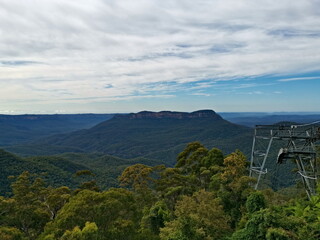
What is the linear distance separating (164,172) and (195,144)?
25.0 feet

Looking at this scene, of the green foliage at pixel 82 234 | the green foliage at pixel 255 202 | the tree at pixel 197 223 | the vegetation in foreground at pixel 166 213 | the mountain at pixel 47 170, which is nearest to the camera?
the green foliage at pixel 82 234

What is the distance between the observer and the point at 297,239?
15.8 m

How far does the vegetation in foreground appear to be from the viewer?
16.3m

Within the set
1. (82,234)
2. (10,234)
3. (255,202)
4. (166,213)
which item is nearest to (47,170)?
(10,234)

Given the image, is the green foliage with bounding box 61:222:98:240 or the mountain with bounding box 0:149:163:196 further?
the mountain with bounding box 0:149:163:196

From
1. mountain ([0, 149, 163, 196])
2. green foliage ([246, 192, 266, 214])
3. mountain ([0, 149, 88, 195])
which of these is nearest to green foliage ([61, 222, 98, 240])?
green foliage ([246, 192, 266, 214])

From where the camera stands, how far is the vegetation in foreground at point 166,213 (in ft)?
53.6

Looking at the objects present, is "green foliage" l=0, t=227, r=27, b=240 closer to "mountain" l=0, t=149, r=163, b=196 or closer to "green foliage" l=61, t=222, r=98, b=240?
"green foliage" l=61, t=222, r=98, b=240

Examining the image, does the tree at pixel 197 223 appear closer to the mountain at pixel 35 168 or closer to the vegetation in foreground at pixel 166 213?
the vegetation in foreground at pixel 166 213

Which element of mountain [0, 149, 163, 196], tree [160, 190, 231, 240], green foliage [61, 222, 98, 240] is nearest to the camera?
green foliage [61, 222, 98, 240]

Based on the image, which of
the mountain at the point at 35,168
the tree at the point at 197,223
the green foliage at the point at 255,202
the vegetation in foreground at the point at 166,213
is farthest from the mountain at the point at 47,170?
the green foliage at the point at 255,202

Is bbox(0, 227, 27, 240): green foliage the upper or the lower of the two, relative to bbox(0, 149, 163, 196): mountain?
upper

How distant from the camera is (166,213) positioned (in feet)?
79.0

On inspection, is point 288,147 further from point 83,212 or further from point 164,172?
point 83,212
